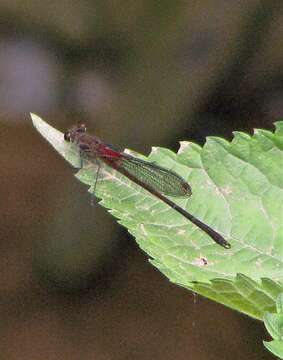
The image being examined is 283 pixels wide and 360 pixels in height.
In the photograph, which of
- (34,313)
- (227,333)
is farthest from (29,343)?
(227,333)

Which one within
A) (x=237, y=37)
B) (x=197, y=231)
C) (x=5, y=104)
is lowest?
(x=5, y=104)

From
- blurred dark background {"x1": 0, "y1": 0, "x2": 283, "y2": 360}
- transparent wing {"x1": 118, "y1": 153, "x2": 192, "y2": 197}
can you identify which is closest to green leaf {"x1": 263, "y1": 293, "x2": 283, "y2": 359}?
Result: transparent wing {"x1": 118, "y1": 153, "x2": 192, "y2": 197}

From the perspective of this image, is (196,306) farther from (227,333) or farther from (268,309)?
(268,309)

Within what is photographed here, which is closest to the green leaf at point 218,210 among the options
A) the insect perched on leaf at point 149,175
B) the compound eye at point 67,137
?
the insect perched on leaf at point 149,175

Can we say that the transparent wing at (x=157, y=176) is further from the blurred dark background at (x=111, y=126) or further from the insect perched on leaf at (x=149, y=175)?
the blurred dark background at (x=111, y=126)

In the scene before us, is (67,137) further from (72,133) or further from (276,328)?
(276,328)

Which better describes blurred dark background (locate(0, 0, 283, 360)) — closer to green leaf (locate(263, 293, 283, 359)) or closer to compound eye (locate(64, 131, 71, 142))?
compound eye (locate(64, 131, 71, 142))

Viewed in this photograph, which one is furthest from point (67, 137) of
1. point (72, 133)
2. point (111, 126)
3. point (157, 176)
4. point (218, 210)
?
point (111, 126)
